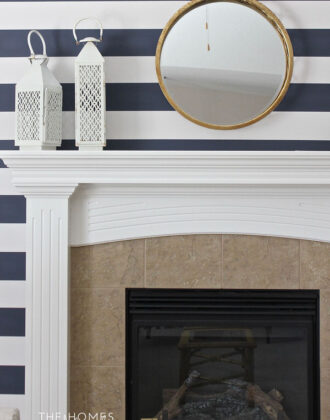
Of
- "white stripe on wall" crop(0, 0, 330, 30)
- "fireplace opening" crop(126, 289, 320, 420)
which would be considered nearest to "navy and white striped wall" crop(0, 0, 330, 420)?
"white stripe on wall" crop(0, 0, 330, 30)

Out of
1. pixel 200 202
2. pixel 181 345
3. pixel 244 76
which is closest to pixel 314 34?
pixel 244 76

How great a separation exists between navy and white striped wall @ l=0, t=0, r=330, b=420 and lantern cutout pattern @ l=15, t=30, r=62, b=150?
0.39ft

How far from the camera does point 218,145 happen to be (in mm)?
2336

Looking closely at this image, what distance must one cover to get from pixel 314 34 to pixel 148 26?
0.65 m

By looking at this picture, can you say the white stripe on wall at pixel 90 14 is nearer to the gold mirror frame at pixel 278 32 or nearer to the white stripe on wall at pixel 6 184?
the gold mirror frame at pixel 278 32

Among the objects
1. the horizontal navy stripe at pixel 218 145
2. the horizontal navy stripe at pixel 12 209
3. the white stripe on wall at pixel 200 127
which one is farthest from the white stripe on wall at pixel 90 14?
the horizontal navy stripe at pixel 12 209

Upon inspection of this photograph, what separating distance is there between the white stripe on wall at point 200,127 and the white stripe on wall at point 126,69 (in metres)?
0.13

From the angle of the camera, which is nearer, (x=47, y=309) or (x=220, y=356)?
(x=47, y=309)

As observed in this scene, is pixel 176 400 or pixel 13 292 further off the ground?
pixel 13 292

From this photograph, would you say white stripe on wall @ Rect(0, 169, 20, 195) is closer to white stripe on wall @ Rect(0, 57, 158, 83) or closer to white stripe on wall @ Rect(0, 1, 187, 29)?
white stripe on wall @ Rect(0, 57, 158, 83)

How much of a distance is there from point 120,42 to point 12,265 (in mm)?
987

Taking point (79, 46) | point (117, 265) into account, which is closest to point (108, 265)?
point (117, 265)

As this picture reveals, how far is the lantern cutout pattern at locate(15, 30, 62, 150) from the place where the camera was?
2.21 m

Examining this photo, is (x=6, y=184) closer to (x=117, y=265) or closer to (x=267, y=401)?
(x=117, y=265)
